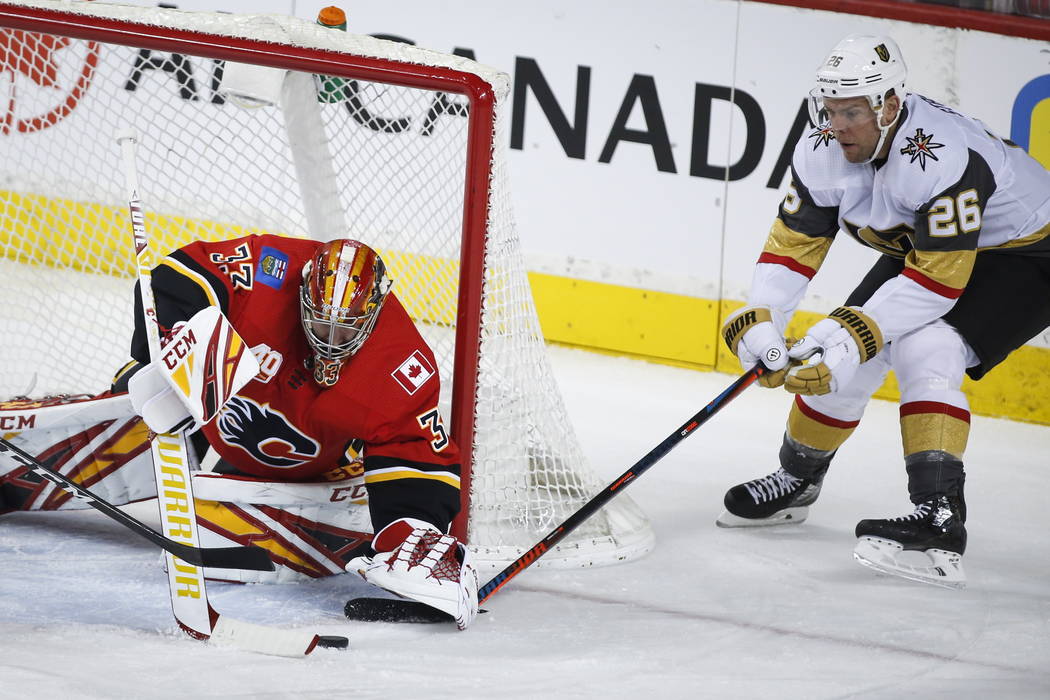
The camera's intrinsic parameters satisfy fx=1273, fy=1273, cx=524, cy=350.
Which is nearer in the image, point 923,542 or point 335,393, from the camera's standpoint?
point 335,393

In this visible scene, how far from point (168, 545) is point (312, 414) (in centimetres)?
37

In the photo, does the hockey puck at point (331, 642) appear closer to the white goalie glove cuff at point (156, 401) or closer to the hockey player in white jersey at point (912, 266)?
the white goalie glove cuff at point (156, 401)

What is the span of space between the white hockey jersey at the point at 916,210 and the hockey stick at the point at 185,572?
1261mm

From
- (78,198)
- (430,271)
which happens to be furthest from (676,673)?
(78,198)

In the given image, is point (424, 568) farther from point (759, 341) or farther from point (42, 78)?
point (42, 78)

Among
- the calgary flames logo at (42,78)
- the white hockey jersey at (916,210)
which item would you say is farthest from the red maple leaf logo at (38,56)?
the white hockey jersey at (916,210)

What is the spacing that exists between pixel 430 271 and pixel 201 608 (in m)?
1.37

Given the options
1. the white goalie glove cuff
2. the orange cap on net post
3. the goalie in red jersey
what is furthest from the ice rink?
the orange cap on net post

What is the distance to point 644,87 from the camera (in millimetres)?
4211

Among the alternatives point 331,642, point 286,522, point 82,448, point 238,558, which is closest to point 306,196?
point 82,448

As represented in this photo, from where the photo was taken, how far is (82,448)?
2.64 m

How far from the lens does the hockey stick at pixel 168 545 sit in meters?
2.17

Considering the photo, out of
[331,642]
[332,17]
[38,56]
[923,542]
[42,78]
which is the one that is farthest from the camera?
[42,78]

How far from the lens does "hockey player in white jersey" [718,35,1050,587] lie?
248cm
